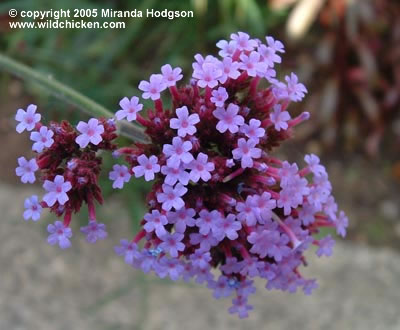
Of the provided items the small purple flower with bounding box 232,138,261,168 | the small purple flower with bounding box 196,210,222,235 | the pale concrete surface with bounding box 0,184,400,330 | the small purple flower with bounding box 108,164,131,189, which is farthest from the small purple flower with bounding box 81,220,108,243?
the pale concrete surface with bounding box 0,184,400,330

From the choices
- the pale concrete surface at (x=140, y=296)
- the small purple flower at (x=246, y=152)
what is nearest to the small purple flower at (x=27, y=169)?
the small purple flower at (x=246, y=152)

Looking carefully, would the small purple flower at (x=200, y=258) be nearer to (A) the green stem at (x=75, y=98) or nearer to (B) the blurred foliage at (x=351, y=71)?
(A) the green stem at (x=75, y=98)

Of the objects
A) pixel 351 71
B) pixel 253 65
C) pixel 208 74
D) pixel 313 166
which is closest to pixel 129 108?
pixel 208 74

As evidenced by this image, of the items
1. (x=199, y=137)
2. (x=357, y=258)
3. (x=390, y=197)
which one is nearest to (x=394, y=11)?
(x=390, y=197)

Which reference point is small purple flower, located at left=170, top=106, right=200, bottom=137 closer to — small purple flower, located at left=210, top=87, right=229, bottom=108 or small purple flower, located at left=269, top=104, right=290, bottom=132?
small purple flower, located at left=210, top=87, right=229, bottom=108

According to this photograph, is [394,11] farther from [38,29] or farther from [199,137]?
[199,137]

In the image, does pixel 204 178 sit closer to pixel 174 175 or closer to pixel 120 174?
pixel 174 175
